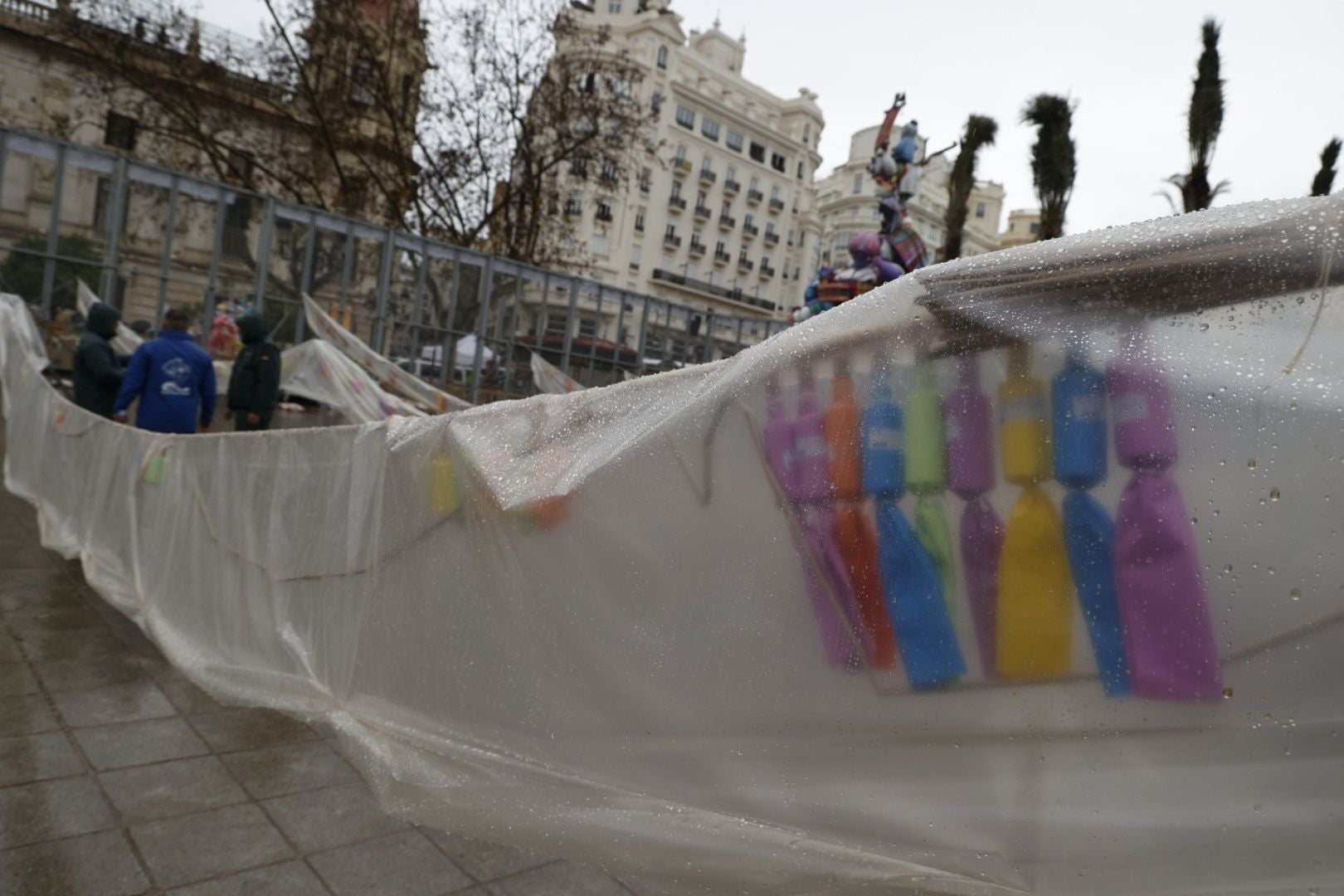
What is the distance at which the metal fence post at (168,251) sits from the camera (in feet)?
42.4

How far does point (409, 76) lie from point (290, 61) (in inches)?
81.6

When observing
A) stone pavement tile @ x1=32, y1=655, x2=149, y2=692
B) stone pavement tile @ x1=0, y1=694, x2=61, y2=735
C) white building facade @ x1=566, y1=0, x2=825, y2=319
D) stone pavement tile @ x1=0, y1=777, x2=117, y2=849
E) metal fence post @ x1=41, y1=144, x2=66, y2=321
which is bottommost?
stone pavement tile @ x1=32, y1=655, x2=149, y2=692

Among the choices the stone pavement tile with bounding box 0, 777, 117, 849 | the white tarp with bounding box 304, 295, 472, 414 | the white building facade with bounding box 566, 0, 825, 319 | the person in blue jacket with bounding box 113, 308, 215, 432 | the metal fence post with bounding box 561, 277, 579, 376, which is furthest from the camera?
the white building facade with bounding box 566, 0, 825, 319

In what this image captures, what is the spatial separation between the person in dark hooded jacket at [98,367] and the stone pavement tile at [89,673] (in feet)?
11.2

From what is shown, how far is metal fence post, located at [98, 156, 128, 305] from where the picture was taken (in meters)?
12.5

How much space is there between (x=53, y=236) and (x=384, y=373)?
6.81m

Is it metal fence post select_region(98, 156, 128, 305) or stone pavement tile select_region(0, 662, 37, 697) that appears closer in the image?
stone pavement tile select_region(0, 662, 37, 697)

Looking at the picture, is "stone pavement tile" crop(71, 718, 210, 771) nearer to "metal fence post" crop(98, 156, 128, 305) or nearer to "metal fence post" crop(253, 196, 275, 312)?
"metal fence post" crop(98, 156, 128, 305)

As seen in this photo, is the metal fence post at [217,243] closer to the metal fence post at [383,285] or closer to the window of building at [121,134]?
the metal fence post at [383,285]

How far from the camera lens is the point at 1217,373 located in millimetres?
1254

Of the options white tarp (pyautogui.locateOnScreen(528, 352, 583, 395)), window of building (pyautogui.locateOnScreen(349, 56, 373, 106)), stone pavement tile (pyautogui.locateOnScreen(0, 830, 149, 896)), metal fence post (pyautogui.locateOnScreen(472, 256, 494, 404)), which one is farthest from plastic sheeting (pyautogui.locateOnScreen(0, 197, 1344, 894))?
window of building (pyautogui.locateOnScreen(349, 56, 373, 106))

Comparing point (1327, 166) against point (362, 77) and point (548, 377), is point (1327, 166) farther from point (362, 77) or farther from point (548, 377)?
point (362, 77)

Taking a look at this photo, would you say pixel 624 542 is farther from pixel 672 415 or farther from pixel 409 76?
pixel 409 76

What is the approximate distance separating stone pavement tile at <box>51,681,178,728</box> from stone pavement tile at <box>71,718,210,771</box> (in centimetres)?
7
